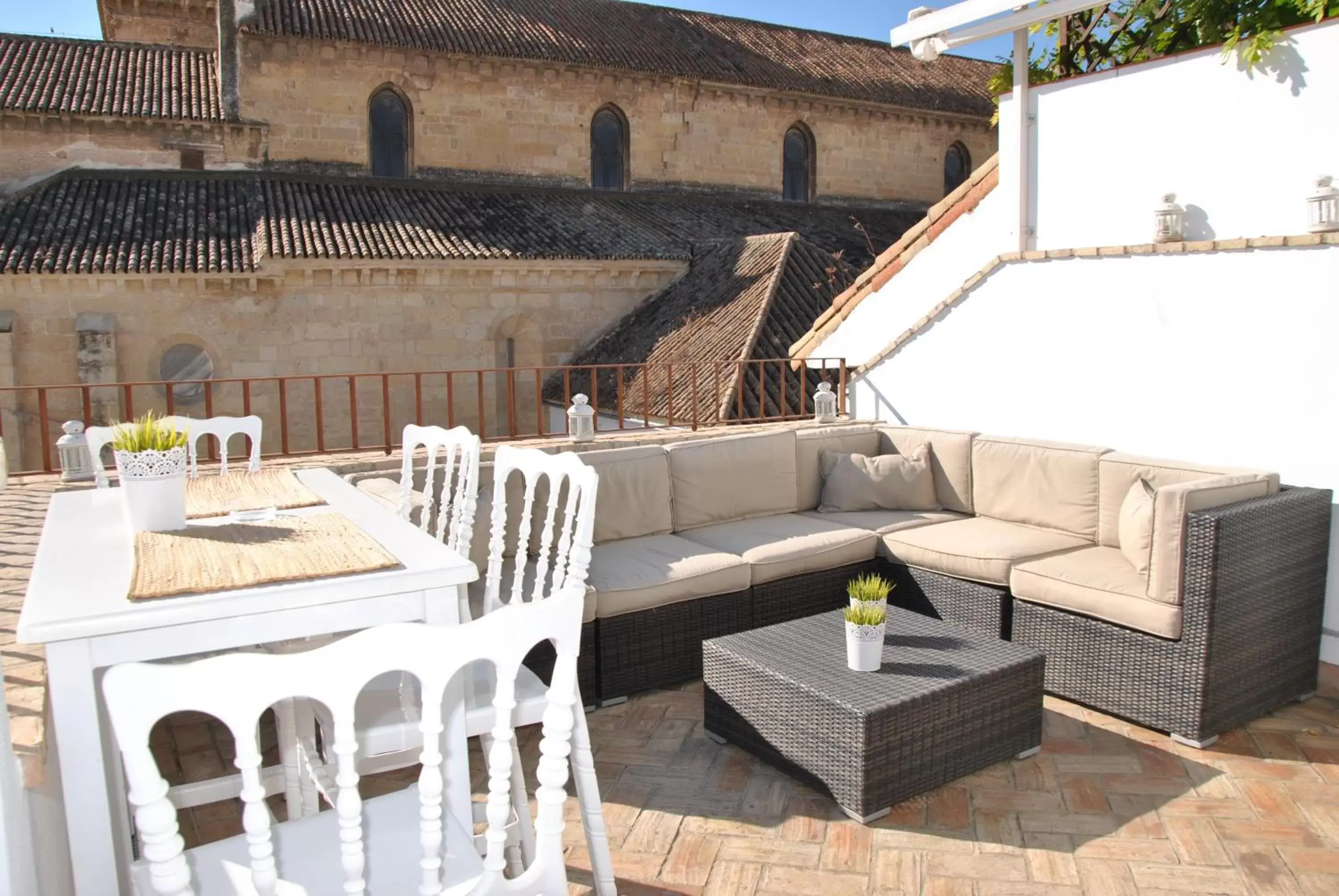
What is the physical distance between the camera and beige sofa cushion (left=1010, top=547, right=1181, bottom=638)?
4172 millimetres

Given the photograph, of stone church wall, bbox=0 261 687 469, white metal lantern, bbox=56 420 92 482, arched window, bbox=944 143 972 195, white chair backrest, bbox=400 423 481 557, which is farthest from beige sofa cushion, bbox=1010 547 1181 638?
arched window, bbox=944 143 972 195

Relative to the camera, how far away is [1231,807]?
3.64m

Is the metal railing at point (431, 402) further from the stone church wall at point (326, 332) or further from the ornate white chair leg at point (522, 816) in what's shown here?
the ornate white chair leg at point (522, 816)

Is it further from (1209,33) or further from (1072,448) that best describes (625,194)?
(1072,448)

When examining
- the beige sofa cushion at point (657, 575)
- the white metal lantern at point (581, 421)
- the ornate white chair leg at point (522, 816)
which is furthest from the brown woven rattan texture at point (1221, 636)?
the white metal lantern at point (581, 421)

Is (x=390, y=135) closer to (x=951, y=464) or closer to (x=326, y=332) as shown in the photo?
(x=326, y=332)

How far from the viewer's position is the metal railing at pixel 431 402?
1172cm

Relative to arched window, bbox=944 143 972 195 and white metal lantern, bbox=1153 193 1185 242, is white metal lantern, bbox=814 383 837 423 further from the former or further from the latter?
arched window, bbox=944 143 972 195

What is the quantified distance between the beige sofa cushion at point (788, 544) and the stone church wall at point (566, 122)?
13.3 metres

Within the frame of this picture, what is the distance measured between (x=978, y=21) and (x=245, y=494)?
17.9 feet

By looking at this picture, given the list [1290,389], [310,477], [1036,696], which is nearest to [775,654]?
[1036,696]

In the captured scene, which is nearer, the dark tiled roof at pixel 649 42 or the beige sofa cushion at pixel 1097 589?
the beige sofa cushion at pixel 1097 589

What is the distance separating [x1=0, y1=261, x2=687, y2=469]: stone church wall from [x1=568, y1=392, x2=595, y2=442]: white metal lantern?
18.8 feet

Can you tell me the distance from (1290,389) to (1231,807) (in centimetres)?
220
